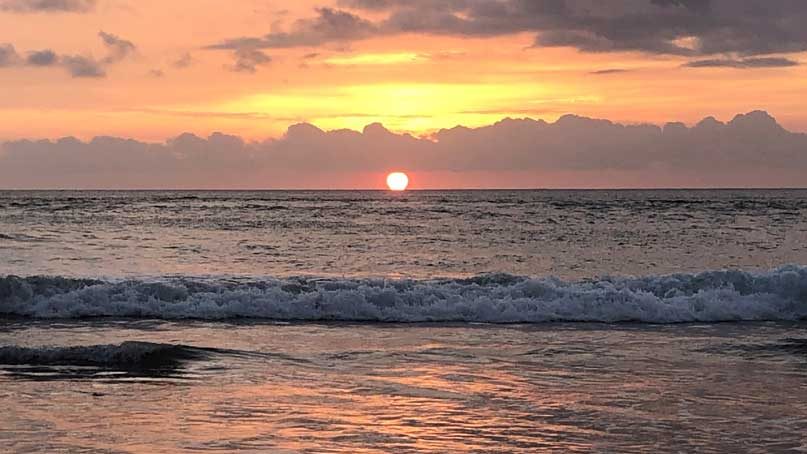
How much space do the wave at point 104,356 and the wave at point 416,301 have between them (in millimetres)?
5732

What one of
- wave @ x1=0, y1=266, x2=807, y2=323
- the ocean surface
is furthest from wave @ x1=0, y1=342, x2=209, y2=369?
wave @ x1=0, y1=266, x2=807, y2=323

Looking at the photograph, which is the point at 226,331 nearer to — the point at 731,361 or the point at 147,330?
the point at 147,330

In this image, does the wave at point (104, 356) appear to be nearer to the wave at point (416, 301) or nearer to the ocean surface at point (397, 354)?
the ocean surface at point (397, 354)

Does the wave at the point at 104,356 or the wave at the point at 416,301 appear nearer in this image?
the wave at the point at 104,356

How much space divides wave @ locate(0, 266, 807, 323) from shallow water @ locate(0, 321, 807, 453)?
8.39 ft

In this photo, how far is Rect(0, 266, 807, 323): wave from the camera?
20.2 m

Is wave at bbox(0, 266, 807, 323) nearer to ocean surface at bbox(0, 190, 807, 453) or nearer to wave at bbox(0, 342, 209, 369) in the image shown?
ocean surface at bbox(0, 190, 807, 453)

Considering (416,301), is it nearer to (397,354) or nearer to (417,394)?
(397,354)

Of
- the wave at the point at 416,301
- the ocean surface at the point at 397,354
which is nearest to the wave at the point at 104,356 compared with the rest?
the ocean surface at the point at 397,354

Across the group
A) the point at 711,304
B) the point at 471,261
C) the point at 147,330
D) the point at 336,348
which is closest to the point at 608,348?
the point at 336,348

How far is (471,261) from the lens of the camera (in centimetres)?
3359

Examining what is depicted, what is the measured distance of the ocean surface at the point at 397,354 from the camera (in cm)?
976

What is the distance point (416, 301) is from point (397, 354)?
6.11 meters

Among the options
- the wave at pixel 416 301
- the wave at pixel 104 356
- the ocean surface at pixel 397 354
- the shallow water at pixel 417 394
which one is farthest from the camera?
the wave at pixel 416 301
